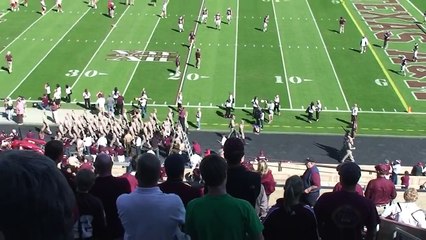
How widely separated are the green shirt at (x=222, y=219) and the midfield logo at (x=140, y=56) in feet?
95.0

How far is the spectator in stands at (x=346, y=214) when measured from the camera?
6.12 m

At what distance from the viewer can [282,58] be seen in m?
34.8

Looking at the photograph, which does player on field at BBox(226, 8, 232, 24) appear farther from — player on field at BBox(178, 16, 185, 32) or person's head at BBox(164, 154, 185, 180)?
person's head at BBox(164, 154, 185, 180)

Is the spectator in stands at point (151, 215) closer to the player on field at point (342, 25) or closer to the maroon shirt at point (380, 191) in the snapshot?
the maroon shirt at point (380, 191)

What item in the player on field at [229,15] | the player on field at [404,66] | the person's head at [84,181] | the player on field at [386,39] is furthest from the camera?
the player on field at [229,15]

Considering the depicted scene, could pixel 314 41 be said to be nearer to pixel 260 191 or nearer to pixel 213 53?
pixel 213 53

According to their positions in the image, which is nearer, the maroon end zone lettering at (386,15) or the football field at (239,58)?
the football field at (239,58)

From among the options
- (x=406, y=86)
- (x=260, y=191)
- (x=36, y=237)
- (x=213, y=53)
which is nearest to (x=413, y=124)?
(x=406, y=86)

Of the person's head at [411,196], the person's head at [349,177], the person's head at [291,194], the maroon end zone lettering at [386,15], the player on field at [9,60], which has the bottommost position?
the maroon end zone lettering at [386,15]

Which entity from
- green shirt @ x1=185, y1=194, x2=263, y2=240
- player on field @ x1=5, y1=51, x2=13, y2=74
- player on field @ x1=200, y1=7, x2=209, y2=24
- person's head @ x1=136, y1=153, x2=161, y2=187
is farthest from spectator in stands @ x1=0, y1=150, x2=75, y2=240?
player on field @ x1=200, y1=7, x2=209, y2=24

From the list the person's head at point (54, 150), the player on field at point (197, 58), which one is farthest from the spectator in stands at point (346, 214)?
the player on field at point (197, 58)

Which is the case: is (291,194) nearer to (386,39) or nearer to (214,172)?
(214,172)

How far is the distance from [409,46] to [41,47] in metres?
20.3

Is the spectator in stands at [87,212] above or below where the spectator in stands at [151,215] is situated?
below
